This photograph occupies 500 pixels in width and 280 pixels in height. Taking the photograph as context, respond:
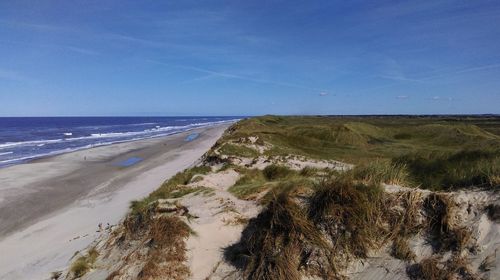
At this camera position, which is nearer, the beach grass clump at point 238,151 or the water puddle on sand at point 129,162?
the beach grass clump at point 238,151

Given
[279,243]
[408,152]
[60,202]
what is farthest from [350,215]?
[60,202]

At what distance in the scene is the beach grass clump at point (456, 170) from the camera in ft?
19.0

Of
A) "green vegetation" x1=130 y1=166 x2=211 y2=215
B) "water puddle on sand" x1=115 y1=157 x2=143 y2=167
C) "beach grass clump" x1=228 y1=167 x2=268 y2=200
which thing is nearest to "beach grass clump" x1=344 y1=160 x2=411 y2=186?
"beach grass clump" x1=228 y1=167 x2=268 y2=200

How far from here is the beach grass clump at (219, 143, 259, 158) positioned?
18.2 metres

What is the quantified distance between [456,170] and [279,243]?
4.75m

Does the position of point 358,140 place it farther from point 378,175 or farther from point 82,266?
point 82,266

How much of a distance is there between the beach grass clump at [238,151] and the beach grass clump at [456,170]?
821cm

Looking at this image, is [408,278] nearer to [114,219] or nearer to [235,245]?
[235,245]

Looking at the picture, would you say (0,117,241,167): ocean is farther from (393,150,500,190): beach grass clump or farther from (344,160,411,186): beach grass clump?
(344,160,411,186): beach grass clump

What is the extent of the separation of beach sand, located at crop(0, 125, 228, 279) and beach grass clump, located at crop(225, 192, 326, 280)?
5.07 metres

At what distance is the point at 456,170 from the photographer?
820cm

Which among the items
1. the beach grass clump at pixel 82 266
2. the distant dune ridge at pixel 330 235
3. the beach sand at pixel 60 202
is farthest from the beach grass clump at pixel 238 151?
the beach grass clump at pixel 82 266

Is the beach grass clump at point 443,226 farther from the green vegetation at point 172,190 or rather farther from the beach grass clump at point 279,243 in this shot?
the green vegetation at point 172,190

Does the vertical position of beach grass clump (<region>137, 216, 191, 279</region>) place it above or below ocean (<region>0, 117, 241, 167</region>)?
above
